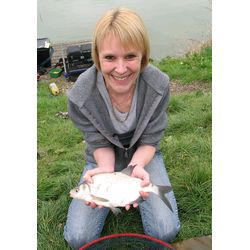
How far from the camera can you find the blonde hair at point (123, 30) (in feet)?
6.31

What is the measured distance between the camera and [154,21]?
8531mm

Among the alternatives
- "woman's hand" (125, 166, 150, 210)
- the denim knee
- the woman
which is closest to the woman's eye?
the woman

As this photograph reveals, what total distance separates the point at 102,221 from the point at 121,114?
588mm

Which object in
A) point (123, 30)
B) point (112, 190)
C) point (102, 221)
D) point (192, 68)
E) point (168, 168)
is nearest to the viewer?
point (112, 190)

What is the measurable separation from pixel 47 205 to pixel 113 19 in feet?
3.82

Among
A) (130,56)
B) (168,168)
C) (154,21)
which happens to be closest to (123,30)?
(130,56)

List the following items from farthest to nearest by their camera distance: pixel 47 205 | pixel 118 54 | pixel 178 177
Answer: pixel 178 177
pixel 47 205
pixel 118 54

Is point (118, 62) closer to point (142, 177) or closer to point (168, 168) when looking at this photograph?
point (142, 177)

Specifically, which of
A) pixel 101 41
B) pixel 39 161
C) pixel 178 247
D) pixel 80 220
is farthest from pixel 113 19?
pixel 39 161

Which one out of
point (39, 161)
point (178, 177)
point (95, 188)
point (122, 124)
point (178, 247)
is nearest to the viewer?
point (95, 188)

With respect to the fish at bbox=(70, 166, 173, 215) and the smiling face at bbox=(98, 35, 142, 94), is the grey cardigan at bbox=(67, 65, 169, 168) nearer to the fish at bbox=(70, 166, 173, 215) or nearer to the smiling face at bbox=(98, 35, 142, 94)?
the smiling face at bbox=(98, 35, 142, 94)

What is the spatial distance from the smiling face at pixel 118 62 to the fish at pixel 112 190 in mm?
493
